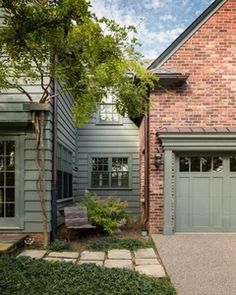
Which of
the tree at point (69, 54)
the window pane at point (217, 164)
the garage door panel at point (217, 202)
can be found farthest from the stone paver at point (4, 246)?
the window pane at point (217, 164)

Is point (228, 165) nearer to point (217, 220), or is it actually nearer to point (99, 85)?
point (217, 220)

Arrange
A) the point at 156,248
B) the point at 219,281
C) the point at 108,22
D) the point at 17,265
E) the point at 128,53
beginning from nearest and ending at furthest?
the point at 219,281
the point at 17,265
the point at 108,22
the point at 128,53
the point at 156,248

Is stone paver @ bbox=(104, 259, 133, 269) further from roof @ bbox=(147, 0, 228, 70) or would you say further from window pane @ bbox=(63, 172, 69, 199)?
roof @ bbox=(147, 0, 228, 70)

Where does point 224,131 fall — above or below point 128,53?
below

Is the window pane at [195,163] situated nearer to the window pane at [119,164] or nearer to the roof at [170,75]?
the roof at [170,75]

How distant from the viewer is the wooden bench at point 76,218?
9930 millimetres

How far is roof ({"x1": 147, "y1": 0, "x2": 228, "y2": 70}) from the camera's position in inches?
436

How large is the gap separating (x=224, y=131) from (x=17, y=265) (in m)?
6.45

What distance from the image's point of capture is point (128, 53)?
8.04 meters

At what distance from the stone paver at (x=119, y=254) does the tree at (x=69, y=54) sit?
155 cm

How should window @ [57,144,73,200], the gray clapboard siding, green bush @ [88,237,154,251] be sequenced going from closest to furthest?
green bush @ [88,237,154,251] < the gray clapboard siding < window @ [57,144,73,200]

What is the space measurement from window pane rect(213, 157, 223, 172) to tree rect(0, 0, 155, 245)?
281 centimetres

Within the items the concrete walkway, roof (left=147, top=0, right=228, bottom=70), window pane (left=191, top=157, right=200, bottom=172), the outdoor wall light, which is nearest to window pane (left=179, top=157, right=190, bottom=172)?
window pane (left=191, top=157, right=200, bottom=172)

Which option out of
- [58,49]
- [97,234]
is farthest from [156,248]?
[58,49]
